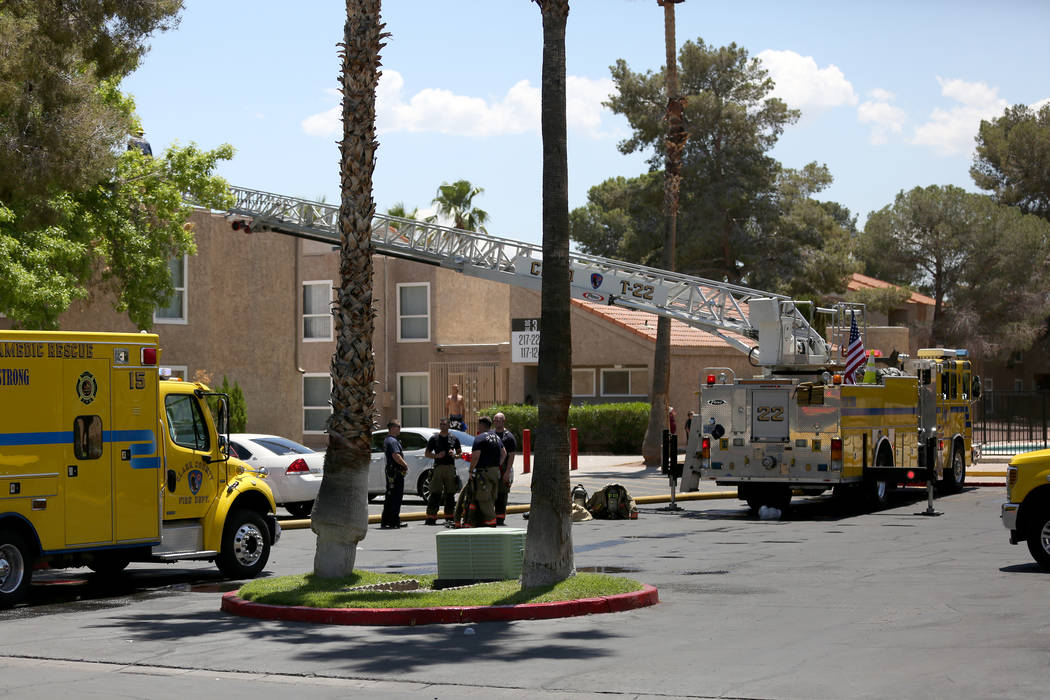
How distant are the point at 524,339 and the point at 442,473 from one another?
71.1 feet

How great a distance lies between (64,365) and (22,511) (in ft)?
4.98

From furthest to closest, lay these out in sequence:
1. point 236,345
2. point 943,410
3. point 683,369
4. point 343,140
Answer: point 683,369 < point 236,345 < point 943,410 < point 343,140

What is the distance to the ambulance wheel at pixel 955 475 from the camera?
26.9 meters

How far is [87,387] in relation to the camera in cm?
1373

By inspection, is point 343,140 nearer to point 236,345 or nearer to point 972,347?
point 236,345

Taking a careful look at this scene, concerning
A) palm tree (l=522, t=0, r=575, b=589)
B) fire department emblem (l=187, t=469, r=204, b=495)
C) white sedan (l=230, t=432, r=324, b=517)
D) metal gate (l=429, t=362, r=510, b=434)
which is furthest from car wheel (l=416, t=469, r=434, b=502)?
metal gate (l=429, t=362, r=510, b=434)

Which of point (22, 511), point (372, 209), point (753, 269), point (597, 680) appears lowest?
point (597, 680)

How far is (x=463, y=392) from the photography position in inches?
1766

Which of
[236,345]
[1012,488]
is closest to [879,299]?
[236,345]

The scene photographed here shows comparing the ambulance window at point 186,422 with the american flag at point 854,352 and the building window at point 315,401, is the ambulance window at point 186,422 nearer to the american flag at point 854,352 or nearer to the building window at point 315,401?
the american flag at point 854,352

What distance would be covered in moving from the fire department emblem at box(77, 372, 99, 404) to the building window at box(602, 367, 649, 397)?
29403mm

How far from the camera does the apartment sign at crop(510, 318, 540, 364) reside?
140ft

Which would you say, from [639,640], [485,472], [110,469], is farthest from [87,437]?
[485,472]

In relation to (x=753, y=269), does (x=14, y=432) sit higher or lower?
lower
